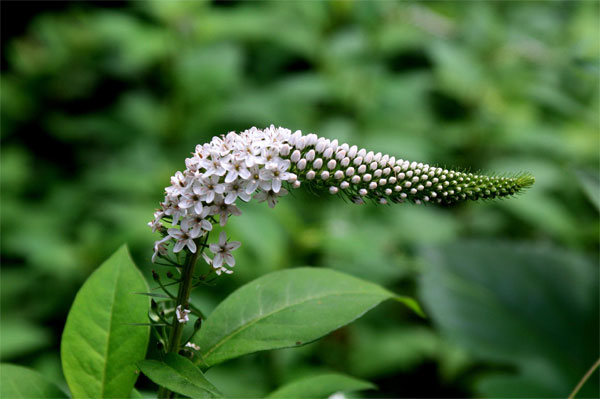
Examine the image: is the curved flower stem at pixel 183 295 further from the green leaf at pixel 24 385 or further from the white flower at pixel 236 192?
the green leaf at pixel 24 385

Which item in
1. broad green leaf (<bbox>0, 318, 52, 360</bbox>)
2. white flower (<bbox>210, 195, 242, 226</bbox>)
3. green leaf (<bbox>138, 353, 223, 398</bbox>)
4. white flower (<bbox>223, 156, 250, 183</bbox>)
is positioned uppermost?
white flower (<bbox>223, 156, 250, 183</bbox>)

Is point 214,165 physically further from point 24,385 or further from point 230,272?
point 24,385

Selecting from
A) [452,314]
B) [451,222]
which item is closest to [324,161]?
[452,314]

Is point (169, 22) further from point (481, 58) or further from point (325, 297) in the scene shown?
point (325, 297)

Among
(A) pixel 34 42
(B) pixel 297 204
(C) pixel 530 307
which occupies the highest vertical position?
(A) pixel 34 42

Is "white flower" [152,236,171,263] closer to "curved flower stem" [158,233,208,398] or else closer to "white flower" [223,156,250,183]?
"curved flower stem" [158,233,208,398]

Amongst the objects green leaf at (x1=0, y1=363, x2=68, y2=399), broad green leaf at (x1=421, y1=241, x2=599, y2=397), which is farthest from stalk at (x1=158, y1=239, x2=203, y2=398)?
broad green leaf at (x1=421, y1=241, x2=599, y2=397)

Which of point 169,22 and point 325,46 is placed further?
point 325,46
